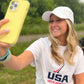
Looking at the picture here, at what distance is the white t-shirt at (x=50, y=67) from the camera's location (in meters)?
1.62

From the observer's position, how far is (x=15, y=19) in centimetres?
95

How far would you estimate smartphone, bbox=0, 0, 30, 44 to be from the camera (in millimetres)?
917

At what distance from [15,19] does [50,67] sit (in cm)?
81

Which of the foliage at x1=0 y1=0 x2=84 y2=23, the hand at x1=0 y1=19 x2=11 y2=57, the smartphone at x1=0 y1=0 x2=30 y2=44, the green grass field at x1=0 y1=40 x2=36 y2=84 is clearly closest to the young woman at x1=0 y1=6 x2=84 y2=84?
the hand at x1=0 y1=19 x2=11 y2=57

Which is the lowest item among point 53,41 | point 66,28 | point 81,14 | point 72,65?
point 81,14

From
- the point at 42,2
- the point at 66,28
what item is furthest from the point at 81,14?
the point at 66,28

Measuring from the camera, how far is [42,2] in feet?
24.6

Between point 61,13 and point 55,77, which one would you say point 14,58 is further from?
point 61,13

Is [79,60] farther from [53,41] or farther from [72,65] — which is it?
[53,41]

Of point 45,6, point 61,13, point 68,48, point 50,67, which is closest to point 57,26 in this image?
point 61,13

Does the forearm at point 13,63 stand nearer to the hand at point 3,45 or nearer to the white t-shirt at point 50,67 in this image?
the hand at point 3,45

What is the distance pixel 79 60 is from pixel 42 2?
618 cm

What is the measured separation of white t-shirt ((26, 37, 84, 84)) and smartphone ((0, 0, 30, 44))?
2.13 ft

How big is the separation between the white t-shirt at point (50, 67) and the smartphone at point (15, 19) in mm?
648
